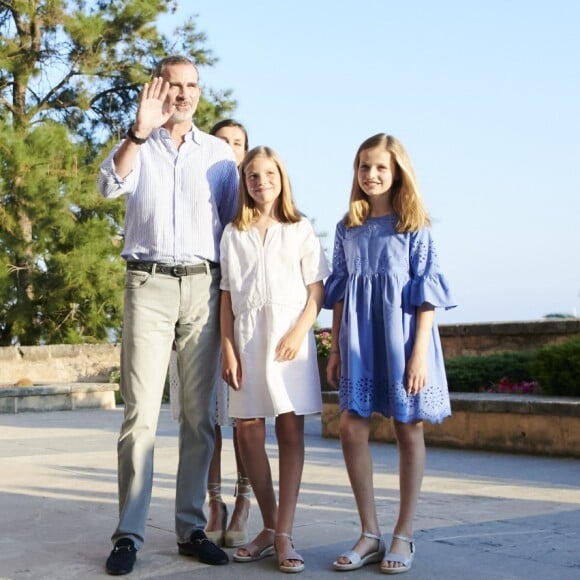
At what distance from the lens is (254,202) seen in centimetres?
413

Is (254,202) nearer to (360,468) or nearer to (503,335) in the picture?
(360,468)

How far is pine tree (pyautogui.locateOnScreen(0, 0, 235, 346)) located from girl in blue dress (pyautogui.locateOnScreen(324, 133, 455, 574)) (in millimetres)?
14051

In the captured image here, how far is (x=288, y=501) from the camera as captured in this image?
3955 millimetres

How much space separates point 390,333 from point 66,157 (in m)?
15.1

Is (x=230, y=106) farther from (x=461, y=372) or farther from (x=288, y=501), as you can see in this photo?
(x=288, y=501)

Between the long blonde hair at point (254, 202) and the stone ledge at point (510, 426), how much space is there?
3921mm

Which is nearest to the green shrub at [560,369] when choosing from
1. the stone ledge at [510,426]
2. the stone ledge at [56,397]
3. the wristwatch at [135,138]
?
the stone ledge at [510,426]

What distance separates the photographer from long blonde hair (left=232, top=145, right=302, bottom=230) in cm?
408

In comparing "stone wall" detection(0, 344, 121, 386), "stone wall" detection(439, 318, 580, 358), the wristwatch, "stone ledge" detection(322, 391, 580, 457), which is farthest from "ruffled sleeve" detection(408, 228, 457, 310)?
"stone wall" detection(0, 344, 121, 386)

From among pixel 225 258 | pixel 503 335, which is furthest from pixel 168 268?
pixel 503 335

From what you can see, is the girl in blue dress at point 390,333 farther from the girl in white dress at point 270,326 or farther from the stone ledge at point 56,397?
the stone ledge at point 56,397

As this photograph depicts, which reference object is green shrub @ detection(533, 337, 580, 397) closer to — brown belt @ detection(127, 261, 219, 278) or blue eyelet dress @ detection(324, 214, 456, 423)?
blue eyelet dress @ detection(324, 214, 456, 423)

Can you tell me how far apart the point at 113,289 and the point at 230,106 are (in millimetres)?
5247

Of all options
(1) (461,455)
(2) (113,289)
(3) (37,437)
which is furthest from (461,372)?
(2) (113,289)
